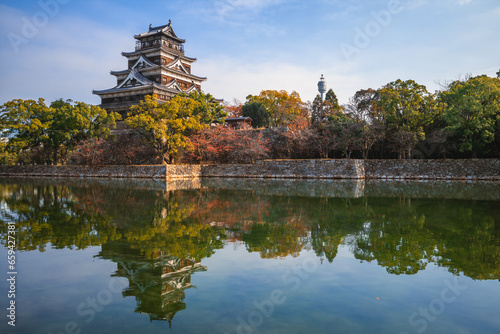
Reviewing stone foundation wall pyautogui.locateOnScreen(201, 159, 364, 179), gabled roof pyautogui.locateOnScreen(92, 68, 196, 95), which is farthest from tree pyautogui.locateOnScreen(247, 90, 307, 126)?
stone foundation wall pyautogui.locateOnScreen(201, 159, 364, 179)

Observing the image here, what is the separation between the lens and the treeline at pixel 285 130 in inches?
823

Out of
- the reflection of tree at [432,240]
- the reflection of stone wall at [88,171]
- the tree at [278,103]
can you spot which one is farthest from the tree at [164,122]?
the reflection of tree at [432,240]

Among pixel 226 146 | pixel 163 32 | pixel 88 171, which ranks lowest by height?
pixel 88 171

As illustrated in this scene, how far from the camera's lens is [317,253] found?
503cm

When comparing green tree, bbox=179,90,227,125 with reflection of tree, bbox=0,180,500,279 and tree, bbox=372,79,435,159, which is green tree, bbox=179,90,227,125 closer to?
tree, bbox=372,79,435,159

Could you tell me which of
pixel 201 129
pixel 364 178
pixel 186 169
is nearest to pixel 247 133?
pixel 201 129

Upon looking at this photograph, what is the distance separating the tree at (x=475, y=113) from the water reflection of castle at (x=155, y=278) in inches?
814

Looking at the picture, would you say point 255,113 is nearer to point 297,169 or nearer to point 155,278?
point 297,169

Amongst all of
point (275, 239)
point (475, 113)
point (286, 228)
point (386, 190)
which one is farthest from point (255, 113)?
point (275, 239)

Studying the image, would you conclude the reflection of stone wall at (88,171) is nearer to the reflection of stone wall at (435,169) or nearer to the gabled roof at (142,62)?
the gabled roof at (142,62)

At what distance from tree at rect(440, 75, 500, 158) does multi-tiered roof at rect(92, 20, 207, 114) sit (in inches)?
953

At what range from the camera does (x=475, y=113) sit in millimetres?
20172

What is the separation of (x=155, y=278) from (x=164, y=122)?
20450mm

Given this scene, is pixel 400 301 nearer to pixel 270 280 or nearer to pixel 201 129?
pixel 270 280
